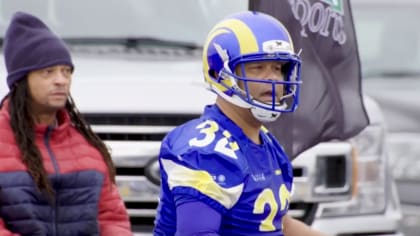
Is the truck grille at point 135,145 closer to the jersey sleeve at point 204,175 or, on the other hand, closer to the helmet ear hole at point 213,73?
the helmet ear hole at point 213,73

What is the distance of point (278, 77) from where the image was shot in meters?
4.39

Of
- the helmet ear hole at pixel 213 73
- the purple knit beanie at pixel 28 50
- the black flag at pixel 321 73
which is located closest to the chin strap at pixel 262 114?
the helmet ear hole at pixel 213 73

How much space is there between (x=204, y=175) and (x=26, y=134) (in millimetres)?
1302

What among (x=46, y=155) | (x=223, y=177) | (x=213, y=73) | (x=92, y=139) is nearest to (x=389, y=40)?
(x=92, y=139)

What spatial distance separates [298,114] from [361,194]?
1272 millimetres

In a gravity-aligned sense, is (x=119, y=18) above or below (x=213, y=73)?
below

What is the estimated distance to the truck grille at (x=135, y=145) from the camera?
6.66 m

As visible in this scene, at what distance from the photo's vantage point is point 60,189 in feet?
17.2

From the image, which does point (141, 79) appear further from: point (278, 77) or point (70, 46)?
point (278, 77)

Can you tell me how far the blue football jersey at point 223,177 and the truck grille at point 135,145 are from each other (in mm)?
2271

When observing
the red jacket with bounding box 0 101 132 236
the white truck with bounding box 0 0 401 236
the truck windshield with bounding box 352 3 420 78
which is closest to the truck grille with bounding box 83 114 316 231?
the white truck with bounding box 0 0 401 236

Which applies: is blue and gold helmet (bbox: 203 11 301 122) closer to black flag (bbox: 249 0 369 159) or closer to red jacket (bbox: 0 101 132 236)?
red jacket (bbox: 0 101 132 236)

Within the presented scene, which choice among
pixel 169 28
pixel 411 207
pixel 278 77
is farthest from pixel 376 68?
pixel 278 77

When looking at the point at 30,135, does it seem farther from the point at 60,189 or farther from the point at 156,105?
the point at 156,105
